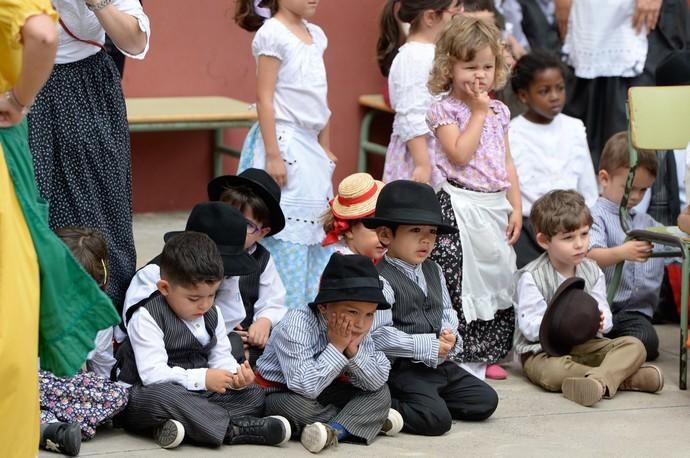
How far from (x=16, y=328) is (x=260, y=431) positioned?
146 cm

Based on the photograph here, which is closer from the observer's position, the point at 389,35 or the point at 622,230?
the point at 622,230

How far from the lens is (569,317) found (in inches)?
202

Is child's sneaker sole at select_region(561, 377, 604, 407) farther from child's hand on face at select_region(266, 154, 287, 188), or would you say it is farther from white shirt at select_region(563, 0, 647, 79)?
white shirt at select_region(563, 0, 647, 79)

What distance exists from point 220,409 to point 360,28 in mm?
4060

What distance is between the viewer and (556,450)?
4.48 meters

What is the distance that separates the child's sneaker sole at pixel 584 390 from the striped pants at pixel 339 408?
874mm

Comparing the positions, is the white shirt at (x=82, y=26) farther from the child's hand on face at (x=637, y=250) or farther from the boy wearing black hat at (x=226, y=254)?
the child's hand on face at (x=637, y=250)

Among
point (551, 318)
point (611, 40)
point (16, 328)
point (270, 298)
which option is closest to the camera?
point (16, 328)

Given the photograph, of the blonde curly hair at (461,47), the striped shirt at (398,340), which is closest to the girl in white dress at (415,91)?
the blonde curly hair at (461,47)

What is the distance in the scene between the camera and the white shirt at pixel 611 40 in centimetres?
693

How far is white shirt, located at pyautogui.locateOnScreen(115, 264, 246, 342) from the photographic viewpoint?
447 cm

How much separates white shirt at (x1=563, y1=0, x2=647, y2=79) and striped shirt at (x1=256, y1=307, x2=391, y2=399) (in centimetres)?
304

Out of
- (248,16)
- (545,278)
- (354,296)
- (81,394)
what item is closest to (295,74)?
(248,16)

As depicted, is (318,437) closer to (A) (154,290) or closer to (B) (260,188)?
(A) (154,290)
